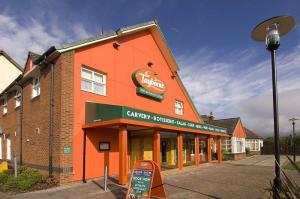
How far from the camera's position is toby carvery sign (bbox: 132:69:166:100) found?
1889cm

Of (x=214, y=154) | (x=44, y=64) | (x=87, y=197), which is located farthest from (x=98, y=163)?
(x=214, y=154)

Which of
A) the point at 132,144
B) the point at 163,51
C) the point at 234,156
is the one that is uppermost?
the point at 163,51

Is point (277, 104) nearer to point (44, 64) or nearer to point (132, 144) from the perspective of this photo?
point (44, 64)

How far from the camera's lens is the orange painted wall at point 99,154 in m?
14.8

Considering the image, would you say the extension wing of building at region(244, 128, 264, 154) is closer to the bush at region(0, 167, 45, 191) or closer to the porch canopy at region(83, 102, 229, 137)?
the porch canopy at region(83, 102, 229, 137)

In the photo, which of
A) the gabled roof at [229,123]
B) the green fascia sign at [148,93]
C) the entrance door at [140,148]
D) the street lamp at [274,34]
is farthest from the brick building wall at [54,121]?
the gabled roof at [229,123]

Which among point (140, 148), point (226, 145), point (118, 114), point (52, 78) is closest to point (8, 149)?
point (140, 148)

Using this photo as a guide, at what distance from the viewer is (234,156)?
32.0 meters

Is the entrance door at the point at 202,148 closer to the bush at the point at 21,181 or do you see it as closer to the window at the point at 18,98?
the window at the point at 18,98

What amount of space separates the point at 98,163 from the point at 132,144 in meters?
4.99

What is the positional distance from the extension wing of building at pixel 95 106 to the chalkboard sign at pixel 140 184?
3392mm

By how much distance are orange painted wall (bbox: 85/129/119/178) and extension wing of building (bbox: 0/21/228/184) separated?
0.16ft

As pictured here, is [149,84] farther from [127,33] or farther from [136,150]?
[136,150]

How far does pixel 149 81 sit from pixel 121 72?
2.77 meters
